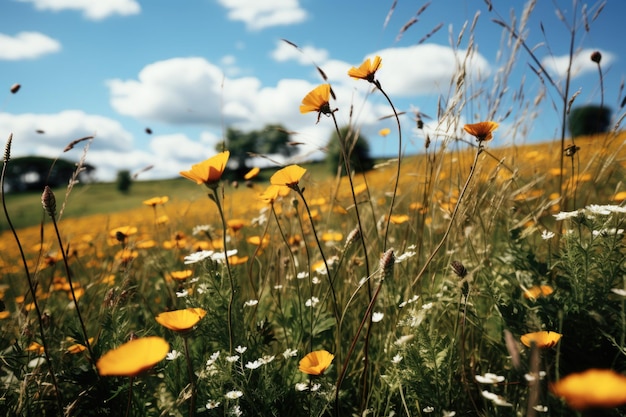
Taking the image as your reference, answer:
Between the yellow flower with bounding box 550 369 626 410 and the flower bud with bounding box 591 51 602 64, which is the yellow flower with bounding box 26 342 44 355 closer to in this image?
the yellow flower with bounding box 550 369 626 410

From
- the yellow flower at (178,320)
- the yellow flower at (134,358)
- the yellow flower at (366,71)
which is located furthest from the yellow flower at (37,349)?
the yellow flower at (366,71)

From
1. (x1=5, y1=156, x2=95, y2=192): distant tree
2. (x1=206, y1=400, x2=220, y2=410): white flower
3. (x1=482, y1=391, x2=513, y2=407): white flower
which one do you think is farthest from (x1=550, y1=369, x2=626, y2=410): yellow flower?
(x1=5, y1=156, x2=95, y2=192): distant tree

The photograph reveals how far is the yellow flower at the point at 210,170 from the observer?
86 cm

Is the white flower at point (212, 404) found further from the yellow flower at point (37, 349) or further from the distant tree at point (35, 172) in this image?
the distant tree at point (35, 172)

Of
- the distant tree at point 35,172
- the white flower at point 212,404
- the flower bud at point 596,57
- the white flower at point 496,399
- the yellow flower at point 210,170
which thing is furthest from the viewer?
the distant tree at point 35,172

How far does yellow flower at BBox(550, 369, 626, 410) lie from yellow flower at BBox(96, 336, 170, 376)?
1.85 ft

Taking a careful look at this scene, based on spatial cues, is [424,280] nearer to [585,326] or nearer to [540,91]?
[585,326]

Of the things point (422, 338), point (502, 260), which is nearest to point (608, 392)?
point (422, 338)

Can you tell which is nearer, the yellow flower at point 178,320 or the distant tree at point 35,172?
the yellow flower at point 178,320

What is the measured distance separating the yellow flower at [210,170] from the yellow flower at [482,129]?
0.64 metres

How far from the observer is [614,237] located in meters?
1.06

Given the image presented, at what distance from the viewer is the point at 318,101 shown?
3.53 feet

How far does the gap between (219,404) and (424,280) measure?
104cm

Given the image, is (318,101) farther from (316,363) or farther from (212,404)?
(212,404)
